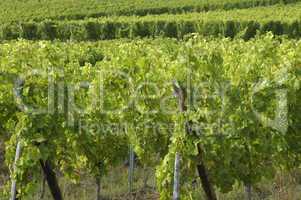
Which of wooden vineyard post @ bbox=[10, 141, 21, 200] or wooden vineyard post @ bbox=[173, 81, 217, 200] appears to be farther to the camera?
wooden vineyard post @ bbox=[10, 141, 21, 200]

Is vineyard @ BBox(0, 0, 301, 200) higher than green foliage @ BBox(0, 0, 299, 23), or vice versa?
vineyard @ BBox(0, 0, 301, 200)

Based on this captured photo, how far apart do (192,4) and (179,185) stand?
2703 centimetres

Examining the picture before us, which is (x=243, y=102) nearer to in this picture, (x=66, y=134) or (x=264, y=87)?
(x=264, y=87)

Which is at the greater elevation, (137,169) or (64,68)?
(64,68)

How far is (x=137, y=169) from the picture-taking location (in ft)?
43.1

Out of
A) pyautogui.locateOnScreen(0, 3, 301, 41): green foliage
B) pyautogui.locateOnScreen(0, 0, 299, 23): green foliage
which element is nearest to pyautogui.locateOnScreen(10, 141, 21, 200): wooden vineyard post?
pyautogui.locateOnScreen(0, 3, 301, 41): green foliage

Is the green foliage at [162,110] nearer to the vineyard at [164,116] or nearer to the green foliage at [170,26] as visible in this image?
the vineyard at [164,116]

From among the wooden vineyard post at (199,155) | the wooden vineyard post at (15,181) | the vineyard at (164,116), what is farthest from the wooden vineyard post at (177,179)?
the wooden vineyard post at (15,181)

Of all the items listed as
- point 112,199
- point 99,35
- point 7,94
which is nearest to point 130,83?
point 7,94

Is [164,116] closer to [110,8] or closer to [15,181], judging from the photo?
[15,181]

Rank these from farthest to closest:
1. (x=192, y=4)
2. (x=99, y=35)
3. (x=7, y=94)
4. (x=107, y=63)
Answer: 1. (x=192, y=4)
2. (x=99, y=35)
3. (x=107, y=63)
4. (x=7, y=94)

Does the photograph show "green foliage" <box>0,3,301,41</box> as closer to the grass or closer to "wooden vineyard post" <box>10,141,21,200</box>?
the grass

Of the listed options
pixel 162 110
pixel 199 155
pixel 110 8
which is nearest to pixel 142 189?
pixel 162 110

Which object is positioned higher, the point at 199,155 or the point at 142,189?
the point at 199,155
